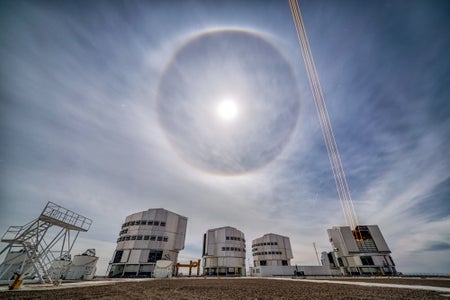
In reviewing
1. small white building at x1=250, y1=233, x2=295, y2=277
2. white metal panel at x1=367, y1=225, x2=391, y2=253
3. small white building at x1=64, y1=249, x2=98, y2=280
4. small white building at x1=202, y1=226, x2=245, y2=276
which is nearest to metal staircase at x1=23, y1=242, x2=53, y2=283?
small white building at x1=64, y1=249, x2=98, y2=280

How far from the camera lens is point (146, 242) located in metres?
40.8

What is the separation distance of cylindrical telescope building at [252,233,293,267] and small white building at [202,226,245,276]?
1129cm

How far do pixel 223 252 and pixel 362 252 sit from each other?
39940 mm

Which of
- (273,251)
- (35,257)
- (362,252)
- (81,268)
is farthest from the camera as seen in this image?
(273,251)

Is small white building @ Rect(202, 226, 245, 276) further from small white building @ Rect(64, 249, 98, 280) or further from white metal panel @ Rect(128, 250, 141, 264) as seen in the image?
small white building @ Rect(64, 249, 98, 280)

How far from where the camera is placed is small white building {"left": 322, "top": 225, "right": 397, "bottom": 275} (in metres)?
44.3

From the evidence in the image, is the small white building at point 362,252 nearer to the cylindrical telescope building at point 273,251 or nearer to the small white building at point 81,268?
the cylindrical telescope building at point 273,251

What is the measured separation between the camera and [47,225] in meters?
15.1

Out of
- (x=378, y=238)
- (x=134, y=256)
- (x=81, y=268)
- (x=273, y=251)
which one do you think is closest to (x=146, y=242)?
(x=134, y=256)

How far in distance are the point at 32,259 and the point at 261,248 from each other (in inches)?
2666

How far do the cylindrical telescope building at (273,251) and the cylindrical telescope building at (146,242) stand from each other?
3509 centimetres

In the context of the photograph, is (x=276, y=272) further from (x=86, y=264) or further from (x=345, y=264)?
(x=86, y=264)

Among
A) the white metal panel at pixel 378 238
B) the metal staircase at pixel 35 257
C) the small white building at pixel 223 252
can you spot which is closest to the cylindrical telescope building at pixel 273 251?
the small white building at pixel 223 252

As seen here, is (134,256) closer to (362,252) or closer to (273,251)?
(273,251)
